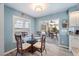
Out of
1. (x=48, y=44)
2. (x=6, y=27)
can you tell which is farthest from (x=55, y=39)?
(x=6, y=27)

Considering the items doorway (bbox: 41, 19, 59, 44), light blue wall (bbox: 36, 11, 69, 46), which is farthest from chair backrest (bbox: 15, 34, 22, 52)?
doorway (bbox: 41, 19, 59, 44)

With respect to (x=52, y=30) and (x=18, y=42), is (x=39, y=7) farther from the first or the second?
(x=18, y=42)

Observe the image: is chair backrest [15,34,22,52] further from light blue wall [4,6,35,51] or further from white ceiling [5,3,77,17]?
white ceiling [5,3,77,17]

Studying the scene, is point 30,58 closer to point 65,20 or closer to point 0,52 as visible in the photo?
point 0,52

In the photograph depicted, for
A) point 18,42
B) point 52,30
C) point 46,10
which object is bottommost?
point 18,42

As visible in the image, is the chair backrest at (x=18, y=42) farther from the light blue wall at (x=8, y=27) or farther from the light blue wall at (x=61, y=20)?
the light blue wall at (x=61, y=20)

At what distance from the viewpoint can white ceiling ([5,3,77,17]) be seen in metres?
1.63

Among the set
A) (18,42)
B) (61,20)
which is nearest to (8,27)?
(18,42)

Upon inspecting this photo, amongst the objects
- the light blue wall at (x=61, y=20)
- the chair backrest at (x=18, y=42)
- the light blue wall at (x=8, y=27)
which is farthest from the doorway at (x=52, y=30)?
the light blue wall at (x=8, y=27)

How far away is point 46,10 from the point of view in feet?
5.51

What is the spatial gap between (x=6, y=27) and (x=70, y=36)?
104 centimetres

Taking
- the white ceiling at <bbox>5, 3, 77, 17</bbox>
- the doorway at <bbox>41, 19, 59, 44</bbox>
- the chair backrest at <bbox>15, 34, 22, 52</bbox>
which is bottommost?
the chair backrest at <bbox>15, 34, 22, 52</bbox>

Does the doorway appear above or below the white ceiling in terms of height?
below

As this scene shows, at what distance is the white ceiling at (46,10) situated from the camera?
1629 mm
